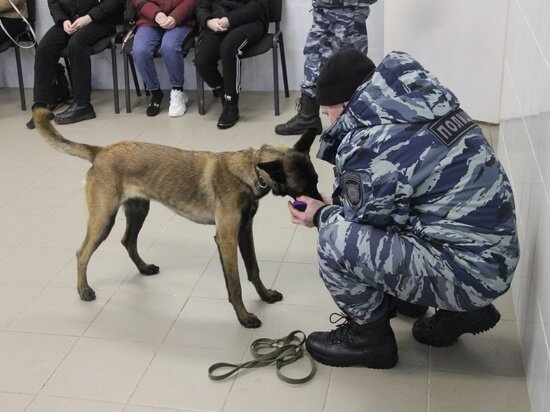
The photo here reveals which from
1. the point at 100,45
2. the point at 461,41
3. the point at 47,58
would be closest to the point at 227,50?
the point at 100,45

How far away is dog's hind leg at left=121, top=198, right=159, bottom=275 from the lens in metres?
3.12

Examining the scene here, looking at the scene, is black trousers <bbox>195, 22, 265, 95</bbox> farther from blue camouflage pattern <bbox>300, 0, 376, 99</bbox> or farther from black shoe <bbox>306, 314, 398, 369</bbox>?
black shoe <bbox>306, 314, 398, 369</bbox>

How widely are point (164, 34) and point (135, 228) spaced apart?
8.14 ft

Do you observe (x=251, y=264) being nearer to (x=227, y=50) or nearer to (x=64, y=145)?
(x=64, y=145)

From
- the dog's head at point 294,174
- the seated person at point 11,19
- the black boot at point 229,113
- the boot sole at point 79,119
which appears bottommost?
the boot sole at point 79,119

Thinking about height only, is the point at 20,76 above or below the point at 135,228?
above

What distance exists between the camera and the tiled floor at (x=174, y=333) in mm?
2441

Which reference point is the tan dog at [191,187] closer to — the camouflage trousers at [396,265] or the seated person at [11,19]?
the camouflage trousers at [396,265]

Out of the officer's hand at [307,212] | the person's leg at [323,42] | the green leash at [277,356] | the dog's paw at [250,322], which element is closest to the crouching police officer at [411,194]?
the officer's hand at [307,212]

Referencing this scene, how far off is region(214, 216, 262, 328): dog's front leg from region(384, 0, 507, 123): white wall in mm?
2435

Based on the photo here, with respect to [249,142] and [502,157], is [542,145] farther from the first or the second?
[249,142]

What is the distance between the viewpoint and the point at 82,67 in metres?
5.36

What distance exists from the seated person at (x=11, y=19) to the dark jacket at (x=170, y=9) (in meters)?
0.99

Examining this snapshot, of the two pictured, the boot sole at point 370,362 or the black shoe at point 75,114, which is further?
the black shoe at point 75,114
